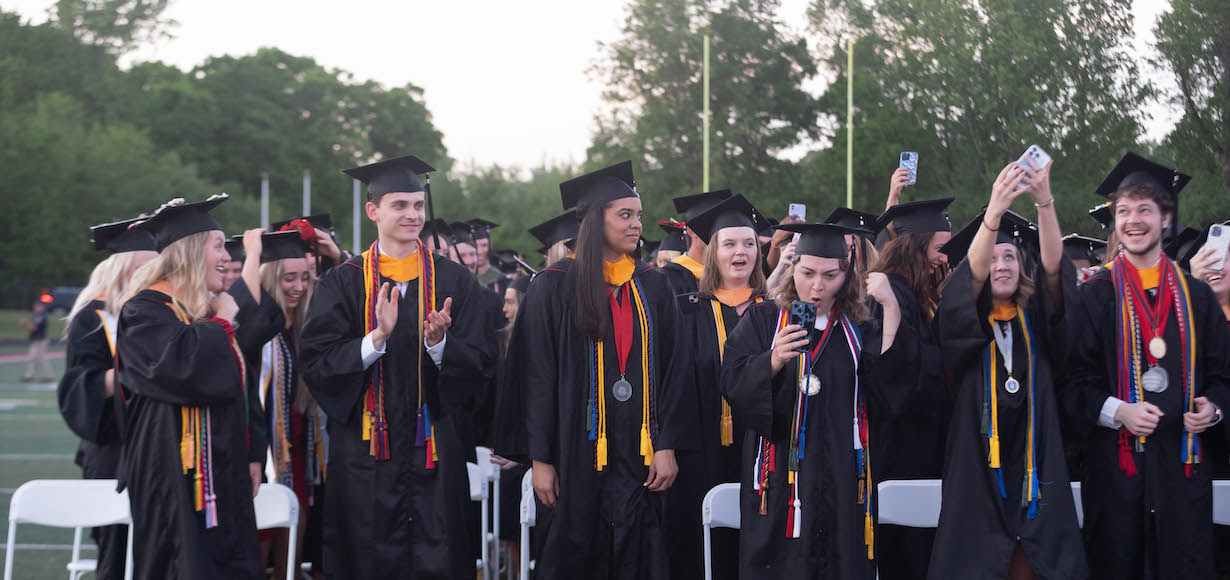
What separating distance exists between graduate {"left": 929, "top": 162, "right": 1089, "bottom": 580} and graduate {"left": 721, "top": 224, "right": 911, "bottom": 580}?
29 centimetres

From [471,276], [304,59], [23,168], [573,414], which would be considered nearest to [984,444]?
[573,414]

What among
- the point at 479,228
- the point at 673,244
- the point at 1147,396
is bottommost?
the point at 1147,396

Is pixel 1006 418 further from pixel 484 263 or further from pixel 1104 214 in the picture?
pixel 484 263

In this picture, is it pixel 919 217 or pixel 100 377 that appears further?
pixel 919 217

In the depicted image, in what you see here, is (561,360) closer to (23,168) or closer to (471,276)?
(471,276)

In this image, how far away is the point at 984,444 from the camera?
444 cm

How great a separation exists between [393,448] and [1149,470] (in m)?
3.26

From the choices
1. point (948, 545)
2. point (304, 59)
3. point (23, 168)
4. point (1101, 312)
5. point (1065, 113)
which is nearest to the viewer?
point (948, 545)

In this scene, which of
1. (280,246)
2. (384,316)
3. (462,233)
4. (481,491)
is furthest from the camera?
(462,233)

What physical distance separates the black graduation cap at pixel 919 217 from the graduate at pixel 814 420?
85cm

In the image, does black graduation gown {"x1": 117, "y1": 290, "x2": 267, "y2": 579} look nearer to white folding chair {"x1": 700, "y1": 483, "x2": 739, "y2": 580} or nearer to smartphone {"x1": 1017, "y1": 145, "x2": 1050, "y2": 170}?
white folding chair {"x1": 700, "y1": 483, "x2": 739, "y2": 580}

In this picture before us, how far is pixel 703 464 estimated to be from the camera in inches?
205

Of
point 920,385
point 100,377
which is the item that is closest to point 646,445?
point 920,385

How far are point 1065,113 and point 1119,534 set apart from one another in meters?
3.83
